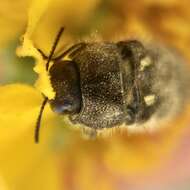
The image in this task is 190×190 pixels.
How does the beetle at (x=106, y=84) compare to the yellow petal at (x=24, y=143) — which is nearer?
the beetle at (x=106, y=84)

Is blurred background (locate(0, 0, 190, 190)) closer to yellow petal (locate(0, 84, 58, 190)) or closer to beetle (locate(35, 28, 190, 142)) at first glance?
yellow petal (locate(0, 84, 58, 190))

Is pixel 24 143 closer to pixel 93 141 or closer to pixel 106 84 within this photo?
pixel 93 141

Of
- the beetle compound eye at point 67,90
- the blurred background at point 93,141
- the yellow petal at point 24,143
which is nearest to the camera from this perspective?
the beetle compound eye at point 67,90

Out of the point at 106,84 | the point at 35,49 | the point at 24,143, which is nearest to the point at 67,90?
the point at 106,84

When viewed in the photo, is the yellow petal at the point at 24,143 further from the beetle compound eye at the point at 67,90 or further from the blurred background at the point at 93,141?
the beetle compound eye at the point at 67,90

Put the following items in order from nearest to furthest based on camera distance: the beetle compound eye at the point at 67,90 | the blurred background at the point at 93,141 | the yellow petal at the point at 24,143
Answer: the beetle compound eye at the point at 67,90
the yellow petal at the point at 24,143
the blurred background at the point at 93,141

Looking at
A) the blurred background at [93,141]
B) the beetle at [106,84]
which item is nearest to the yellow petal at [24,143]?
the blurred background at [93,141]

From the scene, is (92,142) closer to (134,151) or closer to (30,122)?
(134,151)

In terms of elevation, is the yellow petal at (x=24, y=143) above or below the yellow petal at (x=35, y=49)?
below
